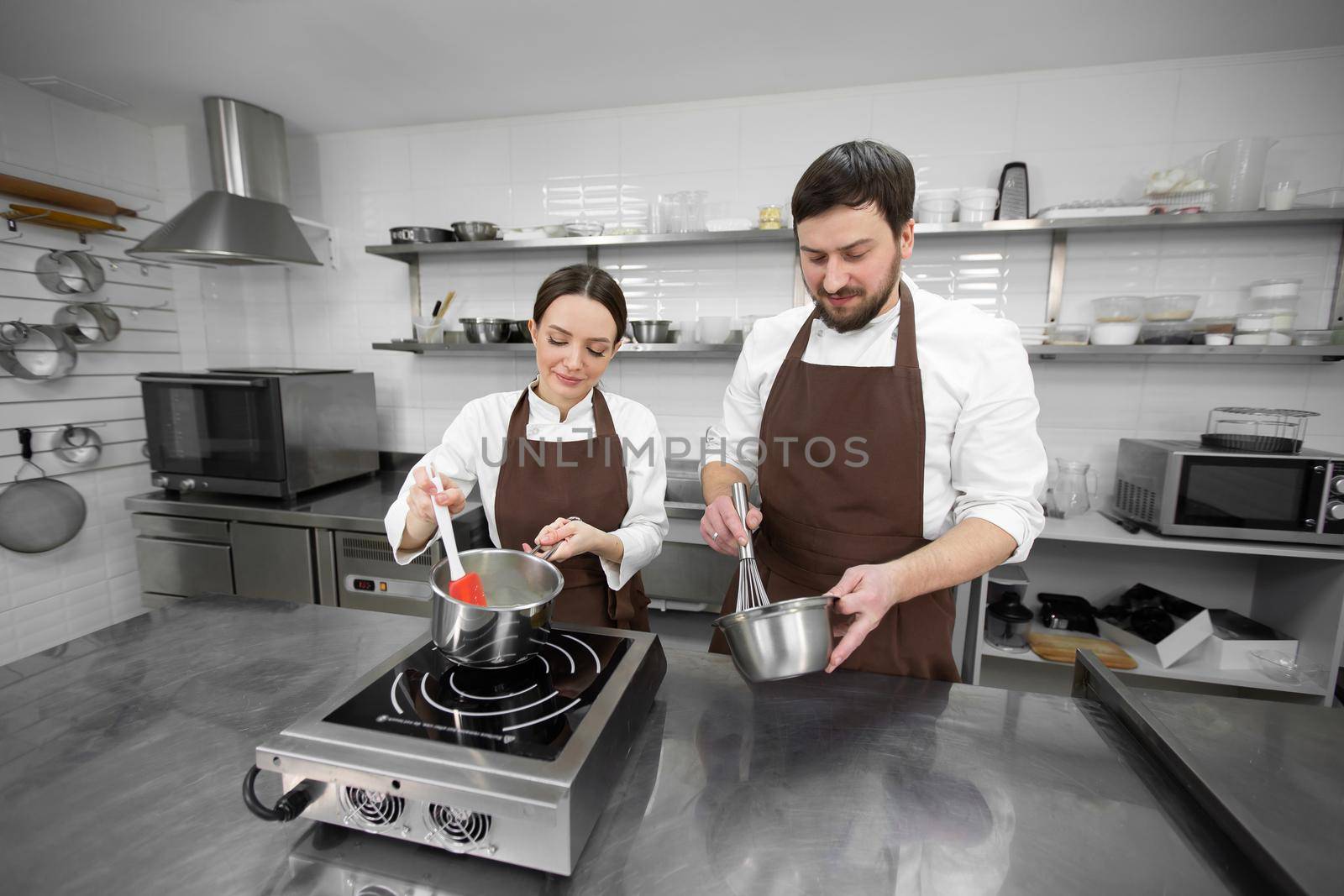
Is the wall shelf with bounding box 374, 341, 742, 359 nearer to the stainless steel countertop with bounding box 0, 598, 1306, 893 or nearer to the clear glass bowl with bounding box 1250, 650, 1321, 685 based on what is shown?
the stainless steel countertop with bounding box 0, 598, 1306, 893

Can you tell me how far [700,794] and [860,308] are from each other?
2.82 feet

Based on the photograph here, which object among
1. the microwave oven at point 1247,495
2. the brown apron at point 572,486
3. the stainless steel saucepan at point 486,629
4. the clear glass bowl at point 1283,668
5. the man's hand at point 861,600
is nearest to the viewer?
the stainless steel saucepan at point 486,629

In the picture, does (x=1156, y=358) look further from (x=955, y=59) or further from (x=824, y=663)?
(x=824, y=663)

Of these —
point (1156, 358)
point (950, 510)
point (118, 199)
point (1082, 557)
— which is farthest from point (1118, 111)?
point (118, 199)

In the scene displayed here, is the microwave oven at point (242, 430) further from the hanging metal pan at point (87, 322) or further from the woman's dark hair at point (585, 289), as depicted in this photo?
the woman's dark hair at point (585, 289)

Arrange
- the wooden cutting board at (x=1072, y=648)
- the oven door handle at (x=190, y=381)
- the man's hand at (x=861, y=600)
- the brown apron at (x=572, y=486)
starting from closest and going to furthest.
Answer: the man's hand at (x=861, y=600), the brown apron at (x=572, y=486), the wooden cutting board at (x=1072, y=648), the oven door handle at (x=190, y=381)

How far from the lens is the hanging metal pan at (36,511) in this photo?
8.64 feet

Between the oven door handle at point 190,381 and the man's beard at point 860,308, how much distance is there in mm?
2292

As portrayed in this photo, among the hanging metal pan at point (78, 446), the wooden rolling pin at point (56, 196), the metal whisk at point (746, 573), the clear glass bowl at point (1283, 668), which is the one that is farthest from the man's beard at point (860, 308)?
the hanging metal pan at point (78, 446)

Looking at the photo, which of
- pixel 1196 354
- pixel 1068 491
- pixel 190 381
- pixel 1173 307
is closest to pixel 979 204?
pixel 1173 307

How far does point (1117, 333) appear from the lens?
2361mm

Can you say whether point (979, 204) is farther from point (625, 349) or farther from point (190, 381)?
point (190, 381)

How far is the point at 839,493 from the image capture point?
4.28 ft

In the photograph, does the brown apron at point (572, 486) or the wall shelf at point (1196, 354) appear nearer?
the brown apron at point (572, 486)
